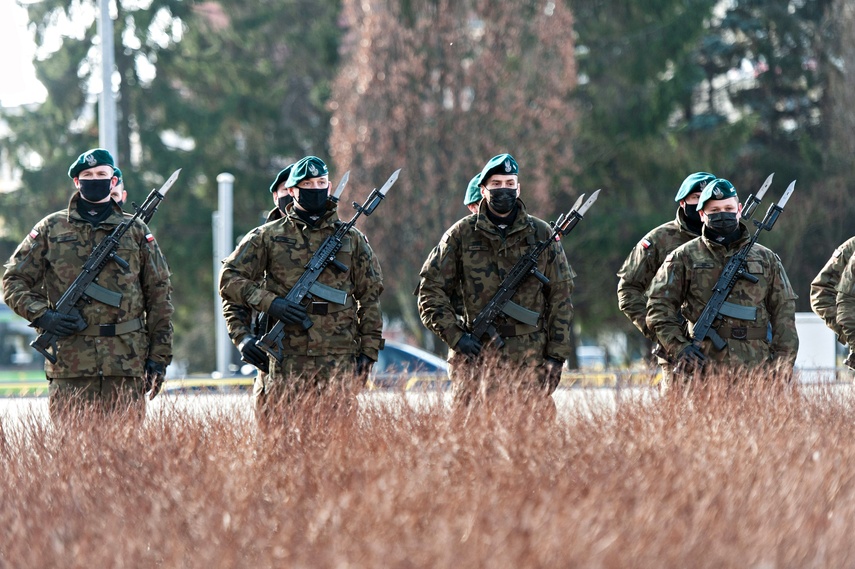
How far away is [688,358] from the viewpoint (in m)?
7.84

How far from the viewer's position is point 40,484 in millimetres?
5902

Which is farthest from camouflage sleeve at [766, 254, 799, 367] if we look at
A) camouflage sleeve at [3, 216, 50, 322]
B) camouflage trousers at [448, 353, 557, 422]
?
camouflage sleeve at [3, 216, 50, 322]

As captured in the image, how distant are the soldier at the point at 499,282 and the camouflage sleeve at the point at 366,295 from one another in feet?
1.13

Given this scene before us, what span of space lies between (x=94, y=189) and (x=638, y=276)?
Answer: 3.48m

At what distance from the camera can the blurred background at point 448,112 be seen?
2330cm

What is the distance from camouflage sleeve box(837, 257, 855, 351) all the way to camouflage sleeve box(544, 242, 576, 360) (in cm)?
229

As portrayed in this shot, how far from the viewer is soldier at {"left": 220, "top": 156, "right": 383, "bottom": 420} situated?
7410 mm

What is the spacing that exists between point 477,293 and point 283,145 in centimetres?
2226

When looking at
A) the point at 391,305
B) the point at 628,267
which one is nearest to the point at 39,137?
the point at 391,305

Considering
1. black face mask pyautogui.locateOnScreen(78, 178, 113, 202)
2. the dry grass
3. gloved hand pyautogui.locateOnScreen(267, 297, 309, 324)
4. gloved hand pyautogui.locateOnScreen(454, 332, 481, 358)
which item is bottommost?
the dry grass

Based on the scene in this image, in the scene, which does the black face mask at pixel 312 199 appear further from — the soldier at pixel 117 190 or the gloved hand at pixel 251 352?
the soldier at pixel 117 190

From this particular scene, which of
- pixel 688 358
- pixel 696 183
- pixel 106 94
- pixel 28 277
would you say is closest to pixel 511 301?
pixel 688 358

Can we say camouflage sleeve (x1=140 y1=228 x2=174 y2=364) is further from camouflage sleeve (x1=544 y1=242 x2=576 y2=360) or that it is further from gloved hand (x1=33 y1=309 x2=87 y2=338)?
camouflage sleeve (x1=544 y1=242 x2=576 y2=360)

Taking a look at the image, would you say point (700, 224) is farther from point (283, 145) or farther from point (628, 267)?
point (283, 145)
